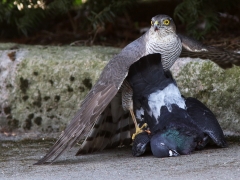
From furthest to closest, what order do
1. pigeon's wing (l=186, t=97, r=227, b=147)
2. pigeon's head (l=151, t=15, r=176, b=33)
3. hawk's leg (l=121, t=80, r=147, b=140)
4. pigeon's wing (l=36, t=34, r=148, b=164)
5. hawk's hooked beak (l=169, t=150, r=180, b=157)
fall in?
1. pigeon's head (l=151, t=15, r=176, b=33)
2. hawk's leg (l=121, t=80, r=147, b=140)
3. pigeon's wing (l=186, t=97, r=227, b=147)
4. hawk's hooked beak (l=169, t=150, r=180, b=157)
5. pigeon's wing (l=36, t=34, r=148, b=164)

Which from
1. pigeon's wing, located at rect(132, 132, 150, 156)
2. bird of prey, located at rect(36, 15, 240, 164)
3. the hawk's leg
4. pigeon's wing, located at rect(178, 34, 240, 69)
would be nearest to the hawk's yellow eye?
bird of prey, located at rect(36, 15, 240, 164)

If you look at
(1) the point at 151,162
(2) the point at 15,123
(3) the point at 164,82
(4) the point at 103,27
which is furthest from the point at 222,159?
(4) the point at 103,27

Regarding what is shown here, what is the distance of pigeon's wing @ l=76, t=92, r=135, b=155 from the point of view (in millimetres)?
5277

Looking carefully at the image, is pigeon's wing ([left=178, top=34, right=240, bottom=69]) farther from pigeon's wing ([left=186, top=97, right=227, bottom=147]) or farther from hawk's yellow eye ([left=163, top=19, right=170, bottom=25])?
pigeon's wing ([left=186, top=97, right=227, bottom=147])

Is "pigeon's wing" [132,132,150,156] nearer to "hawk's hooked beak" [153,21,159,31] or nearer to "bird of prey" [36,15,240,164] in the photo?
"bird of prey" [36,15,240,164]

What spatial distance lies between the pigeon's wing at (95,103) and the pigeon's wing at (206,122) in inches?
22.2

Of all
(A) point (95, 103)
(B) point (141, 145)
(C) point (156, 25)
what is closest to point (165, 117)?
(B) point (141, 145)

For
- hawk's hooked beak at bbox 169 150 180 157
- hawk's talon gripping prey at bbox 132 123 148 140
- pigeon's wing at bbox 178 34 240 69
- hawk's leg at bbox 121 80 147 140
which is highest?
pigeon's wing at bbox 178 34 240 69

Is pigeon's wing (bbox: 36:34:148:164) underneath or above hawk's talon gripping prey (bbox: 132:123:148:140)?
above

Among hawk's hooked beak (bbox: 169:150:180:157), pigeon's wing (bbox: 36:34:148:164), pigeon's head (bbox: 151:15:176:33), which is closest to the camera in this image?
pigeon's wing (bbox: 36:34:148:164)

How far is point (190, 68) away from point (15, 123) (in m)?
1.74

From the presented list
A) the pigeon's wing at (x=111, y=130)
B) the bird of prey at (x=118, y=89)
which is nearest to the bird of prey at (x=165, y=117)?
the bird of prey at (x=118, y=89)

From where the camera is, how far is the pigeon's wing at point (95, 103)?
4676 millimetres

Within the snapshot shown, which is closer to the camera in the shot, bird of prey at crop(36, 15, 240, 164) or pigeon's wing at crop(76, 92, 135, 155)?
bird of prey at crop(36, 15, 240, 164)
